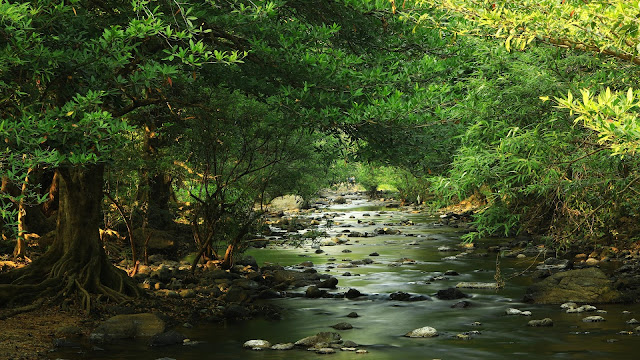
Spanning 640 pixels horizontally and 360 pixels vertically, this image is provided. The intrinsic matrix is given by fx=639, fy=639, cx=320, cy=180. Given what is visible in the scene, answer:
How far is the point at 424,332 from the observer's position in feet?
39.3

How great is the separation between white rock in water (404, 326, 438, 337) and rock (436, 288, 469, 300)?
352 cm

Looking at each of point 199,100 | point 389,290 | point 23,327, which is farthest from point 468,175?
point 23,327

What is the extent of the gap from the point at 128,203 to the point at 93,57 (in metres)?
9.41

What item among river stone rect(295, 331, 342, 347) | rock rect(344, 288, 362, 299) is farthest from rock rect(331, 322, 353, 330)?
rock rect(344, 288, 362, 299)

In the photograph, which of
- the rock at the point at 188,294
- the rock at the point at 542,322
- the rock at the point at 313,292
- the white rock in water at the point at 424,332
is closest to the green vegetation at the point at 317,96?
the rock at the point at 188,294

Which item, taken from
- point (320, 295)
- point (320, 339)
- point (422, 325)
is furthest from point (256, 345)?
point (320, 295)

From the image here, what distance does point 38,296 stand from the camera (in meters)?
12.1

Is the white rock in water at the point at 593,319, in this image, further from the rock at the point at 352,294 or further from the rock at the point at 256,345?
the rock at the point at 256,345

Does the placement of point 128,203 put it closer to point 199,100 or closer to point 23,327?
point 199,100

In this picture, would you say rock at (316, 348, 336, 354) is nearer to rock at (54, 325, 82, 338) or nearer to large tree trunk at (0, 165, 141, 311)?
rock at (54, 325, 82, 338)

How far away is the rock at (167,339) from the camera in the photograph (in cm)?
1120

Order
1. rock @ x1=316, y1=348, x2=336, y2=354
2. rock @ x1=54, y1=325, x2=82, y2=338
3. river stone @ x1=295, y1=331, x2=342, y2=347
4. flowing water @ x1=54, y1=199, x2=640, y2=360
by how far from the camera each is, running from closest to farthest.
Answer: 1. flowing water @ x1=54, y1=199, x2=640, y2=360
2. rock @ x1=316, y1=348, x2=336, y2=354
3. rock @ x1=54, y1=325, x2=82, y2=338
4. river stone @ x1=295, y1=331, x2=342, y2=347

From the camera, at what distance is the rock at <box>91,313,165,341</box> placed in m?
11.3

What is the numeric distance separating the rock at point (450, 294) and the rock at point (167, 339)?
22.5ft
